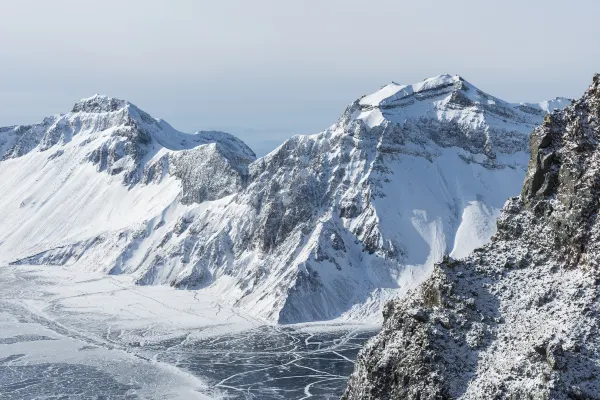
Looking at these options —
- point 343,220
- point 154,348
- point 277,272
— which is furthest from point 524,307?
point 343,220

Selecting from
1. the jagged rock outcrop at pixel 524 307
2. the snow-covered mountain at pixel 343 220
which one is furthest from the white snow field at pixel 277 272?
the jagged rock outcrop at pixel 524 307

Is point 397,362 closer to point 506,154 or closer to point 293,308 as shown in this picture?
point 293,308

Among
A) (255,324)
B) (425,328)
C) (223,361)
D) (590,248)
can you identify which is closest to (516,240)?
(590,248)

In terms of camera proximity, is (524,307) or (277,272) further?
(277,272)

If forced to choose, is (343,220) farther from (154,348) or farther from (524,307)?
(524,307)

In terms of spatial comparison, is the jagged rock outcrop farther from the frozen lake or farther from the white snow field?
the white snow field

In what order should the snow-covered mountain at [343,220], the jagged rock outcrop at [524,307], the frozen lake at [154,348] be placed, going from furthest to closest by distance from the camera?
the snow-covered mountain at [343,220] → the frozen lake at [154,348] → the jagged rock outcrop at [524,307]

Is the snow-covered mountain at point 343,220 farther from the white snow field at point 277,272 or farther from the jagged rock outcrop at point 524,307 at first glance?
the jagged rock outcrop at point 524,307
